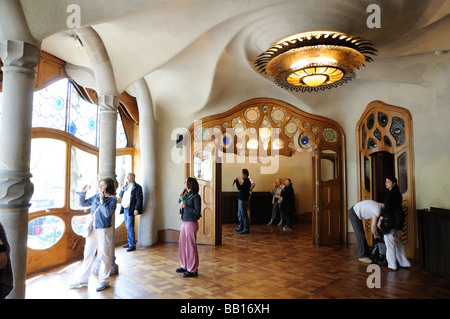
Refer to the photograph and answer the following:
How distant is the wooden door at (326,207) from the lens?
6617mm

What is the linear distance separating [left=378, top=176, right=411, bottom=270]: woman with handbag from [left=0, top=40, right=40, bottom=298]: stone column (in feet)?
16.0

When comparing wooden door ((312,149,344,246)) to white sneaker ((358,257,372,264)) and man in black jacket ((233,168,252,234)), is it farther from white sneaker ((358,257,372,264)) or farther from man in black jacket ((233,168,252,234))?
man in black jacket ((233,168,252,234))

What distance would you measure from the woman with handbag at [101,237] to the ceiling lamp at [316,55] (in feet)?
9.90

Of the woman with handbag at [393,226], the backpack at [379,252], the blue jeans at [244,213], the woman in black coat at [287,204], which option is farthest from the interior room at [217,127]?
the woman in black coat at [287,204]

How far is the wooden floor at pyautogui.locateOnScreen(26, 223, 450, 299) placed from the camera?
12.3ft

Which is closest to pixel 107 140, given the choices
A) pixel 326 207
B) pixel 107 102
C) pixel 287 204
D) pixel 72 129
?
pixel 107 102

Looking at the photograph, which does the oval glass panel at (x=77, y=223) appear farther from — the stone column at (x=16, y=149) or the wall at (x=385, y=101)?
the stone column at (x=16, y=149)

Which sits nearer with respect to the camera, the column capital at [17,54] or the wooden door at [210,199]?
the column capital at [17,54]

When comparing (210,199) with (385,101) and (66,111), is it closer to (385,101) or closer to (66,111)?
(66,111)

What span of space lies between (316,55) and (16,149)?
369 cm
